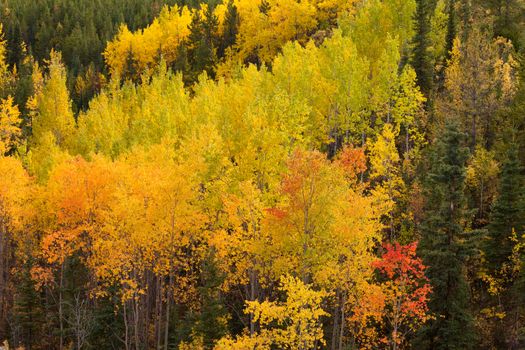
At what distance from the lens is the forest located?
29.3 meters

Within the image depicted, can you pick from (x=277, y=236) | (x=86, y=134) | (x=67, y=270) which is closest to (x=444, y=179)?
(x=277, y=236)

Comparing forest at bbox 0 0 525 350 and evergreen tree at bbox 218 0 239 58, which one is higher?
evergreen tree at bbox 218 0 239 58

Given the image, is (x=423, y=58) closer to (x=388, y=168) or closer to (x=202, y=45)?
(x=388, y=168)

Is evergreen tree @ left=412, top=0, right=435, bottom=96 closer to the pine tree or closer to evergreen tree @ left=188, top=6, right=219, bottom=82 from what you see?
the pine tree

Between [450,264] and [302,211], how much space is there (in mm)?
8721

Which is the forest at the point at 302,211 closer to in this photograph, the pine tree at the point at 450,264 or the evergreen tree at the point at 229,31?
the pine tree at the point at 450,264

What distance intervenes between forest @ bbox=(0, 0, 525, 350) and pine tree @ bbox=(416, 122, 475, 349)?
0.37 ft

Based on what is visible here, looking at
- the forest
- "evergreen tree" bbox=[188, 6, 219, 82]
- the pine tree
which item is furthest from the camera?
"evergreen tree" bbox=[188, 6, 219, 82]

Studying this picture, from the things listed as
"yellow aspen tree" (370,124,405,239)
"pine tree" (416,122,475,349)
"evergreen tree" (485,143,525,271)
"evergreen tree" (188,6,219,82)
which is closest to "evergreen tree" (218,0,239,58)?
"evergreen tree" (188,6,219,82)

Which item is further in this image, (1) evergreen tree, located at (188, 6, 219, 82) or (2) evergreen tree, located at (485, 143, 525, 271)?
(1) evergreen tree, located at (188, 6, 219, 82)

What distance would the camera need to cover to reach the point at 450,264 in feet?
96.9

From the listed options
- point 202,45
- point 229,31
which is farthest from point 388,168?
point 229,31

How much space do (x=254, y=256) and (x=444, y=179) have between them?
38.0ft

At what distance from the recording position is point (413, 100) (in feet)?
147
